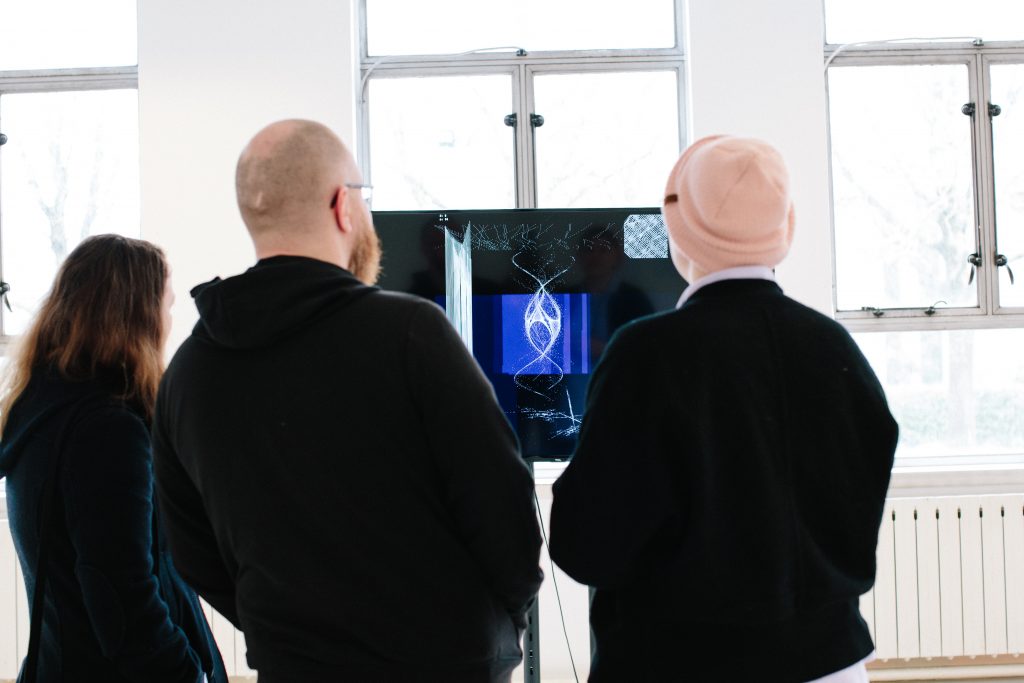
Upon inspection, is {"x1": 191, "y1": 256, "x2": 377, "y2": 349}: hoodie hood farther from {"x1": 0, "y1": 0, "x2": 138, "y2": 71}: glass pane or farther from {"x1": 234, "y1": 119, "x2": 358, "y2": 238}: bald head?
{"x1": 0, "y1": 0, "x2": 138, "y2": 71}: glass pane

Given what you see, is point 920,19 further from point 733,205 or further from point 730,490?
point 730,490

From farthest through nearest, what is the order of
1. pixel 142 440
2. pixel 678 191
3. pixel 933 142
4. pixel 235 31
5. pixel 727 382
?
1. pixel 933 142
2. pixel 235 31
3. pixel 142 440
4. pixel 678 191
5. pixel 727 382

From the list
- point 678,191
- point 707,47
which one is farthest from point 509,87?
A: point 678,191

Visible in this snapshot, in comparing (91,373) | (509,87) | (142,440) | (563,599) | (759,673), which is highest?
(509,87)

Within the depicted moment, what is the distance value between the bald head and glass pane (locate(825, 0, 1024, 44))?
292 centimetres

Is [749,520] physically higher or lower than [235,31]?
lower

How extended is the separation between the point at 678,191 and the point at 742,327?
0.71ft

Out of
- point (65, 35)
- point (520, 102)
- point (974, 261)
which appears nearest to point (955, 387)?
point (974, 261)

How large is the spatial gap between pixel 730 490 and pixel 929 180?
286 centimetres

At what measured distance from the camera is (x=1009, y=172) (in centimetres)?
352

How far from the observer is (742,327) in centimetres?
115

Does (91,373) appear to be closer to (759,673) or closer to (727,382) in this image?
(727,382)

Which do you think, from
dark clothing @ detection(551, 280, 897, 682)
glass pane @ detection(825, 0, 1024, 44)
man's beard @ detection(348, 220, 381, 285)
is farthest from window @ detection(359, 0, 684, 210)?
dark clothing @ detection(551, 280, 897, 682)

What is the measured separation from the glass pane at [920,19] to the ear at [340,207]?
2.91 meters
